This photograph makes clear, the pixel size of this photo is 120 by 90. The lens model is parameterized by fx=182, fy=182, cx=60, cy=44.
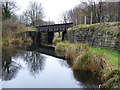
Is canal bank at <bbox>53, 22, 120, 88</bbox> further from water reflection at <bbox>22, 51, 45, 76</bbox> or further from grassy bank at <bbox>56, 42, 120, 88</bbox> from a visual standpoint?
water reflection at <bbox>22, 51, 45, 76</bbox>

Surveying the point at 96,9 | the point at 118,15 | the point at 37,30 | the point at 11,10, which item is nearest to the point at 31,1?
the point at 11,10

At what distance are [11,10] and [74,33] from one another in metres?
22.6

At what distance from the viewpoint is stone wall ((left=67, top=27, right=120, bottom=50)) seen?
1088 cm

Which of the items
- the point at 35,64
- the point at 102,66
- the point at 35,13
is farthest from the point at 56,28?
the point at 102,66

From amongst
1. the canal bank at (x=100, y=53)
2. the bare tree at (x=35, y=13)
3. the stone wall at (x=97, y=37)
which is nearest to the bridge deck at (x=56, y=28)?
the stone wall at (x=97, y=37)

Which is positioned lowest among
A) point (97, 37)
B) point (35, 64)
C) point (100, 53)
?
point (35, 64)

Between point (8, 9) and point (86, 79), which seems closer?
point (86, 79)

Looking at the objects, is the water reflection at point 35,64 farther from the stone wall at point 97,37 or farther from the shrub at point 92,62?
the stone wall at point 97,37

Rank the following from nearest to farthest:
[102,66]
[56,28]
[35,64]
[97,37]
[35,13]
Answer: [102,66], [35,64], [97,37], [56,28], [35,13]

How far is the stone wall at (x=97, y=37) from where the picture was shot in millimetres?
10878

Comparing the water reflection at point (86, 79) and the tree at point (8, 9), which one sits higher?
the tree at point (8, 9)

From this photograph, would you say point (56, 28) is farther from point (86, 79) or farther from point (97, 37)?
point (86, 79)

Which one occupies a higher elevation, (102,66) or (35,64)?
(102,66)

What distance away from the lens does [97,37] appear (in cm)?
1325
